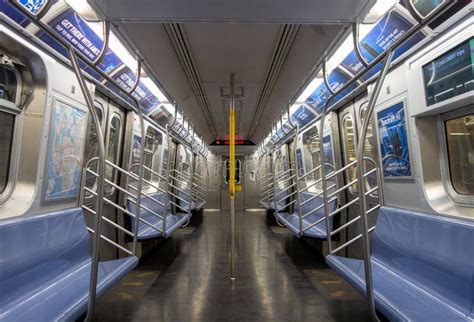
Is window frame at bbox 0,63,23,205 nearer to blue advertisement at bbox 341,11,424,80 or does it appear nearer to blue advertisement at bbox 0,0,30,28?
blue advertisement at bbox 0,0,30,28

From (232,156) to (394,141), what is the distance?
5.81 feet

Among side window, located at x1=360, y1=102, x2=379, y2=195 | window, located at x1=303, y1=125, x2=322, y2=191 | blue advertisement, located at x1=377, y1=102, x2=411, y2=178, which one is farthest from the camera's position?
window, located at x1=303, y1=125, x2=322, y2=191

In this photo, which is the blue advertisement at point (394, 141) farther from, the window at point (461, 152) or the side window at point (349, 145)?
the side window at point (349, 145)

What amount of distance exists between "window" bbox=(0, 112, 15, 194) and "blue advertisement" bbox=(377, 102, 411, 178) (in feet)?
11.1

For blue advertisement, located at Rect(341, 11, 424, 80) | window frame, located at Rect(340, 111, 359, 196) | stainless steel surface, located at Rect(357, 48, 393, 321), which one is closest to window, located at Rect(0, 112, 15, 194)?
stainless steel surface, located at Rect(357, 48, 393, 321)

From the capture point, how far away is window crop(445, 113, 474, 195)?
2.00 meters

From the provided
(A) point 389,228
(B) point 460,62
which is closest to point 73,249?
(A) point 389,228

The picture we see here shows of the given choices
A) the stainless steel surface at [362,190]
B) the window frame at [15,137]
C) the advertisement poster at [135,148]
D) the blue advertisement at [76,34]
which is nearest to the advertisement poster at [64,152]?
the window frame at [15,137]

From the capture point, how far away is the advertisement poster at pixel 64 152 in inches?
90.7

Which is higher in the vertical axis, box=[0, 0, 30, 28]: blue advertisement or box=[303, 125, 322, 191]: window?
box=[0, 0, 30, 28]: blue advertisement

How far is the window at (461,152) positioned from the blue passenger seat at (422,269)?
40 cm

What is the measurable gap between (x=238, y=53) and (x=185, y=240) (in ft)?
12.8

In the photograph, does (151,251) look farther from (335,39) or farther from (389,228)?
(335,39)

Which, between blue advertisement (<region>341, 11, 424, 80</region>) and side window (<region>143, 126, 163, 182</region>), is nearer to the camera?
blue advertisement (<region>341, 11, 424, 80</region>)
